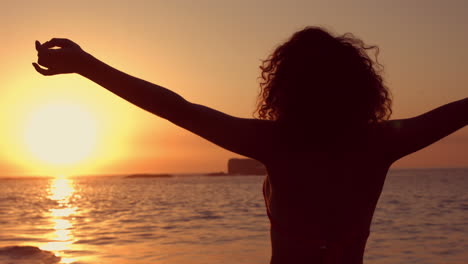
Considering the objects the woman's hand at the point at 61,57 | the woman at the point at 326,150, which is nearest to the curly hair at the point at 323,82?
the woman at the point at 326,150

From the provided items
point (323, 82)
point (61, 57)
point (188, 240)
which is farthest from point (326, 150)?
point (188, 240)

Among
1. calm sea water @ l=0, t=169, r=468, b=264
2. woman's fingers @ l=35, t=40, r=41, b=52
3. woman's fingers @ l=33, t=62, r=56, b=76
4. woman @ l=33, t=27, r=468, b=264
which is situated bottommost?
calm sea water @ l=0, t=169, r=468, b=264

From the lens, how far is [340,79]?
2.06m

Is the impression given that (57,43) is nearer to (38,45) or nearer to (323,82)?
(38,45)

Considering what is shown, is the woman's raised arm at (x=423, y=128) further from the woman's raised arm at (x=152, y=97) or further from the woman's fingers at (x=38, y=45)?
the woman's fingers at (x=38, y=45)

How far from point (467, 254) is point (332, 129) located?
1257cm

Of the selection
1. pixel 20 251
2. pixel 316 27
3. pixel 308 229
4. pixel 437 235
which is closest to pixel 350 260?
pixel 308 229

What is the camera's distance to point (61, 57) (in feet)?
5.98

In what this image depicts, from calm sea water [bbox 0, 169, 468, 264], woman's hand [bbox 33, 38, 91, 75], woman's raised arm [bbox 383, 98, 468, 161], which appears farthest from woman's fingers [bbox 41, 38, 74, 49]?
calm sea water [bbox 0, 169, 468, 264]

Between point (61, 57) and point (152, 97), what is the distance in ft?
1.00

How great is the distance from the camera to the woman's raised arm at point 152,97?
72.0 inches

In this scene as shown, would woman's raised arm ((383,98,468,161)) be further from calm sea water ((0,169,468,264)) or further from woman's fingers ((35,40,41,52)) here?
calm sea water ((0,169,468,264))

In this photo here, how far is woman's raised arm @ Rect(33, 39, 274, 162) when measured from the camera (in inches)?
72.0

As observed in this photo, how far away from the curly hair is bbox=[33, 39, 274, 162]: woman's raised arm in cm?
22
